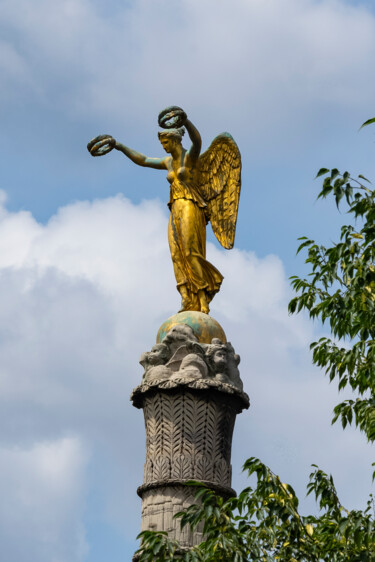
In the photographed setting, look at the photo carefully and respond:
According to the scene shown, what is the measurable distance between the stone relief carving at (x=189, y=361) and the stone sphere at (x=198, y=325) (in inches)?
7.1

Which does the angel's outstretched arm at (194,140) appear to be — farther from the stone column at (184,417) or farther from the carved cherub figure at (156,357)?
the carved cherub figure at (156,357)

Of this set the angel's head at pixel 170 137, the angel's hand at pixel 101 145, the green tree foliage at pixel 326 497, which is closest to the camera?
the green tree foliage at pixel 326 497

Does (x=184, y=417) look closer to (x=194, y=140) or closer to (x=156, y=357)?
(x=156, y=357)

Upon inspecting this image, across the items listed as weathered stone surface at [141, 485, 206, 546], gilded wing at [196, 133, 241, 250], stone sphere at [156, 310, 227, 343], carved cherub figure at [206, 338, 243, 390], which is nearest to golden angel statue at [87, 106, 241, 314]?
gilded wing at [196, 133, 241, 250]

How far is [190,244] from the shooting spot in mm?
16641

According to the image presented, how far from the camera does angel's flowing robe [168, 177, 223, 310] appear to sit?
54.5 feet

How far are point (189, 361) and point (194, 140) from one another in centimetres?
398

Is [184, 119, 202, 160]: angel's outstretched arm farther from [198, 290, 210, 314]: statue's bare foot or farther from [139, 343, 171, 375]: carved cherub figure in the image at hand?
[139, 343, 171, 375]: carved cherub figure

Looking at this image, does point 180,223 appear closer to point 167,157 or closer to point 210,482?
point 167,157

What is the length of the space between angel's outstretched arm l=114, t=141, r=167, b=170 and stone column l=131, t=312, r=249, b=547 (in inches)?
123

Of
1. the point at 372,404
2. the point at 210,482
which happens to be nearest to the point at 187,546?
the point at 210,482

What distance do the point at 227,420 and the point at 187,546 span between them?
207 centimetres

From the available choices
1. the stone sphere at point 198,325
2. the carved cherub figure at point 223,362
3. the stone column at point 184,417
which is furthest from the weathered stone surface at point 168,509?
the stone sphere at point 198,325

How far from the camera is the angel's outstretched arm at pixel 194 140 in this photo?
16719 millimetres
